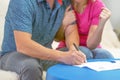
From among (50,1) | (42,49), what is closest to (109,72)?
(42,49)

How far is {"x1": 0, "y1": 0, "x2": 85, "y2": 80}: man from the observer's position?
4.63 feet

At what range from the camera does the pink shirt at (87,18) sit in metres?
1.72

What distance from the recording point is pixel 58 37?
5.72ft

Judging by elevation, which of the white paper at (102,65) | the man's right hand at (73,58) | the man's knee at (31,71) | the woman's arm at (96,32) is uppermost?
the woman's arm at (96,32)

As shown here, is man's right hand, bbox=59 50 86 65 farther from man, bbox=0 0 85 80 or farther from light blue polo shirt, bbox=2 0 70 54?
light blue polo shirt, bbox=2 0 70 54

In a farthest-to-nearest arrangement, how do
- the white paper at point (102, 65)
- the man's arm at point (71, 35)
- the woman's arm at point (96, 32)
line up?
the man's arm at point (71, 35) < the woman's arm at point (96, 32) < the white paper at point (102, 65)

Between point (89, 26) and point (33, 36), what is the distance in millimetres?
345

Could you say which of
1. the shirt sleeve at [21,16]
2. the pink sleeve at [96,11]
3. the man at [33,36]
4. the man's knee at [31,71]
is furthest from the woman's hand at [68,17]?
the man's knee at [31,71]

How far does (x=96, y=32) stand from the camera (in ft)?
5.31

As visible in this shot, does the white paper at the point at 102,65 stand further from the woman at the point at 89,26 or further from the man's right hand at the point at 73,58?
the woman at the point at 89,26

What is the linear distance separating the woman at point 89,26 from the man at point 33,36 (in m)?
0.06

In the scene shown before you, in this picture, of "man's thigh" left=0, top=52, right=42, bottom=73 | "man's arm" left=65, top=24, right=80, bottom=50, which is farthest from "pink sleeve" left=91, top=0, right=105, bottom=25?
"man's thigh" left=0, top=52, right=42, bottom=73

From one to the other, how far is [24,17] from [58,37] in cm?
32

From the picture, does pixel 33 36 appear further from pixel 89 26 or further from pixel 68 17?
pixel 89 26
